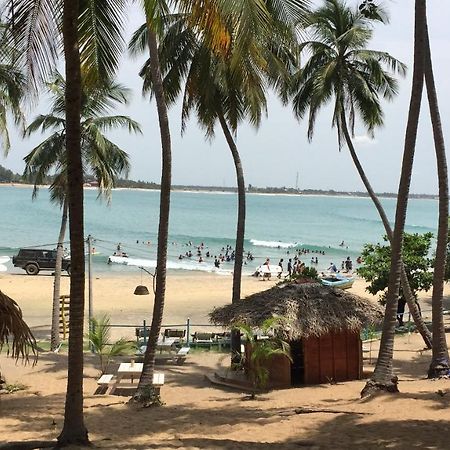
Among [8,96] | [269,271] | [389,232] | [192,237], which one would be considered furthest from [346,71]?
[192,237]

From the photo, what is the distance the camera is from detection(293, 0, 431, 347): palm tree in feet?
55.7

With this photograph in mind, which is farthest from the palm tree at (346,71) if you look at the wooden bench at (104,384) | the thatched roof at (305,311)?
the wooden bench at (104,384)

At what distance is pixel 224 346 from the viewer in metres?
17.7

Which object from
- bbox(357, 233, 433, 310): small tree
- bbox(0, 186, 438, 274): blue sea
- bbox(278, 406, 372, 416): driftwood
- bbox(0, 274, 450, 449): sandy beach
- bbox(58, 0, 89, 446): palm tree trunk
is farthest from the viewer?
bbox(0, 186, 438, 274): blue sea

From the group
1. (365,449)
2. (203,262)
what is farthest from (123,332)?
(203,262)

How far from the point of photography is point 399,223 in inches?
425

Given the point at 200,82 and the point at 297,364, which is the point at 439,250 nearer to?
the point at 297,364

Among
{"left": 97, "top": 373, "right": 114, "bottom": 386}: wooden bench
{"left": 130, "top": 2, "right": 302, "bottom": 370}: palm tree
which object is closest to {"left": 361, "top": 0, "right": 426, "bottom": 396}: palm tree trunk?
{"left": 130, "top": 2, "right": 302, "bottom": 370}: palm tree

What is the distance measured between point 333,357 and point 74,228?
7.97m

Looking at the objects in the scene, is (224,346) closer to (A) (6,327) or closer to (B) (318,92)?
(B) (318,92)

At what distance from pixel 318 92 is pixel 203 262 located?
34491 mm

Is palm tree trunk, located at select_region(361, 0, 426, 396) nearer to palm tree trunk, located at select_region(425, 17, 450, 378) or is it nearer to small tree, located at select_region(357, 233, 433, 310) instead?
palm tree trunk, located at select_region(425, 17, 450, 378)

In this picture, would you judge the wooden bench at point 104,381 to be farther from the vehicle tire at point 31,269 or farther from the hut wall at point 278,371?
the vehicle tire at point 31,269

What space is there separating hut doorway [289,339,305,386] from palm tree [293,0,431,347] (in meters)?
4.96
